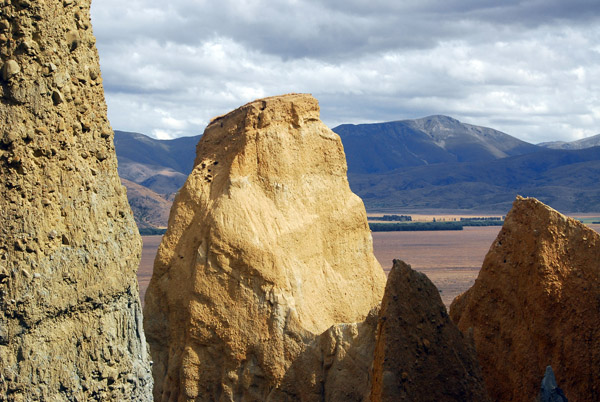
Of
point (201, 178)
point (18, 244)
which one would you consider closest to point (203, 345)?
point (201, 178)

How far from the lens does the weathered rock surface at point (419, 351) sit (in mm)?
9086

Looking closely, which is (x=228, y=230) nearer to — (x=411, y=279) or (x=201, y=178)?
(x=201, y=178)

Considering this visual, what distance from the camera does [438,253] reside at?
69.6 m

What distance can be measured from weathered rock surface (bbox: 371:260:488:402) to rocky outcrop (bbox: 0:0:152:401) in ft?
10.9

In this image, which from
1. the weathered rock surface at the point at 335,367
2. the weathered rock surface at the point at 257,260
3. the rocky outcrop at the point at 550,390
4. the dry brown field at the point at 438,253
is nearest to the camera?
the rocky outcrop at the point at 550,390

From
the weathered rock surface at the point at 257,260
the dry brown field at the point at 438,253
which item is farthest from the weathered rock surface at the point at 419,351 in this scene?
the dry brown field at the point at 438,253

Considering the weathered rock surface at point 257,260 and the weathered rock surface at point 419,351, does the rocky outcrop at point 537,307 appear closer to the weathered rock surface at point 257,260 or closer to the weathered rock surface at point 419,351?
the weathered rock surface at point 419,351

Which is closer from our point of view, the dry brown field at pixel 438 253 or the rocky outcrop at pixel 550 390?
the rocky outcrop at pixel 550 390

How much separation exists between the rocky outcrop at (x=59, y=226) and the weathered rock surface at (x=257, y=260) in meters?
5.40

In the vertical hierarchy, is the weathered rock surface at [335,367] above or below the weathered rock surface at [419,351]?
below

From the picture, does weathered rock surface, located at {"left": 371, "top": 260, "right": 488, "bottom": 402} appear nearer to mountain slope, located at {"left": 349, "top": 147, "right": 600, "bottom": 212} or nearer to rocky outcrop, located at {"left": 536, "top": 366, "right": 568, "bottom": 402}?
rocky outcrop, located at {"left": 536, "top": 366, "right": 568, "bottom": 402}

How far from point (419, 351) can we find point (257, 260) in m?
4.06

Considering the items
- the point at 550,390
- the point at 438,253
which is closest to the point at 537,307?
the point at 550,390

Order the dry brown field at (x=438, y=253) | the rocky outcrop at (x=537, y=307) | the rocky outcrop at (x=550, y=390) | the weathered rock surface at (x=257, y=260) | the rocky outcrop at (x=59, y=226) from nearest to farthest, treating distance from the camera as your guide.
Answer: the rocky outcrop at (x=59, y=226)
the rocky outcrop at (x=550, y=390)
the rocky outcrop at (x=537, y=307)
the weathered rock surface at (x=257, y=260)
the dry brown field at (x=438, y=253)
